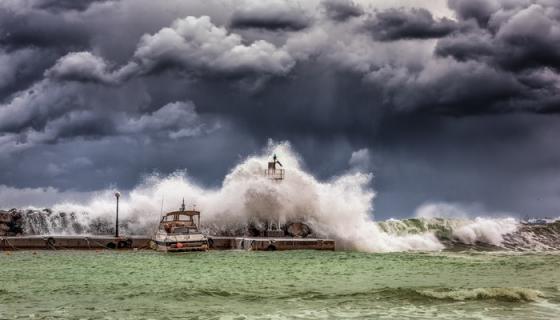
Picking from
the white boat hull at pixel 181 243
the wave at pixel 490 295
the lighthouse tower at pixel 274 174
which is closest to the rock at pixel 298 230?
the lighthouse tower at pixel 274 174

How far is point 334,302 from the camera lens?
2131 centimetres

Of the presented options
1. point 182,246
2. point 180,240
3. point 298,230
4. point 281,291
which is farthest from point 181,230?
point 281,291

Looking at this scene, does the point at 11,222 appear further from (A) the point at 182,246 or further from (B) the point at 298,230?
(B) the point at 298,230

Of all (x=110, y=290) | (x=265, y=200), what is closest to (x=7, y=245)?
(x=265, y=200)

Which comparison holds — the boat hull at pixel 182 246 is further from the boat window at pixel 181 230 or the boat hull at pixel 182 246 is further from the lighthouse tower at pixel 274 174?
the lighthouse tower at pixel 274 174

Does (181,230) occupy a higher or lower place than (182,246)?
higher

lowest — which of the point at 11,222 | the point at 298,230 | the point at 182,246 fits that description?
the point at 182,246

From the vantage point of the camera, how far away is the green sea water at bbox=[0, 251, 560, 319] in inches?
750

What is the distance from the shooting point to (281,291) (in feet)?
81.3

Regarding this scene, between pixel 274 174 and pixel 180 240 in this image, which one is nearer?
pixel 180 240

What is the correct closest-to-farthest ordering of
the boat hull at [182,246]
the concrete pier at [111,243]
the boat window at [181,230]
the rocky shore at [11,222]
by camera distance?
the boat hull at [182,246] → the boat window at [181,230] → the concrete pier at [111,243] → the rocky shore at [11,222]

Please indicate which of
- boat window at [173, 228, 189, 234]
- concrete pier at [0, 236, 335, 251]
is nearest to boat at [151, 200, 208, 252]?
boat window at [173, 228, 189, 234]

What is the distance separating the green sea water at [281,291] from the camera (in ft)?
62.5

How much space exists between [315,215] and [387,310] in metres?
56.9
